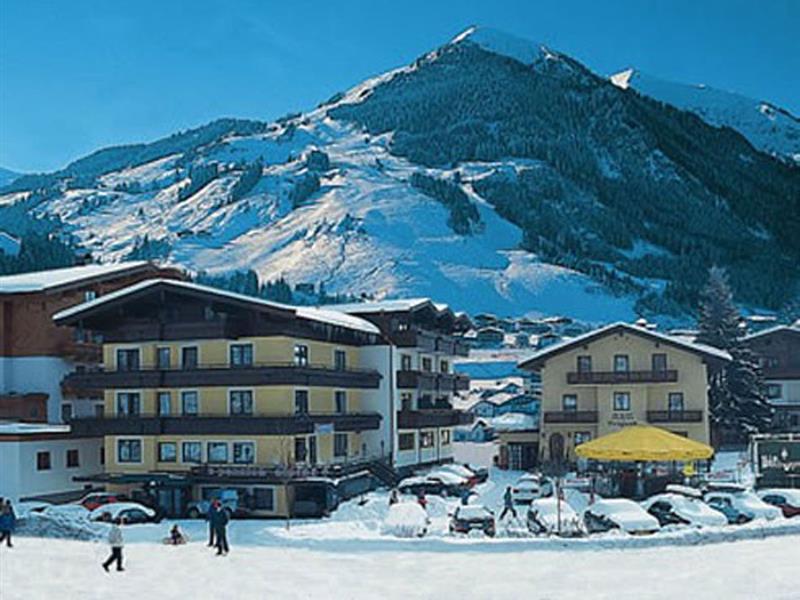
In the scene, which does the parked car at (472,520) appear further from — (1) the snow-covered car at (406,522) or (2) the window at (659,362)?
(2) the window at (659,362)

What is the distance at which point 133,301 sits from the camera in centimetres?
4575

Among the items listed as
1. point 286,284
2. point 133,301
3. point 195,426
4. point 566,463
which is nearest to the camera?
point 195,426

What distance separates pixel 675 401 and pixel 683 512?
2161 centimetres

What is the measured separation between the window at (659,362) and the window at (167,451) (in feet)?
88.1

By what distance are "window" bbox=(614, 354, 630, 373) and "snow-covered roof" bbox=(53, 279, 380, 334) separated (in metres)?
15.0

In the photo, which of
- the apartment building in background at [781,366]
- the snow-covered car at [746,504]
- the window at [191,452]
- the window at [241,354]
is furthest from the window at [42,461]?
the apartment building in background at [781,366]

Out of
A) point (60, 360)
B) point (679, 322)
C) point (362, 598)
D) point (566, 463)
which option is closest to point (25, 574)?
point (362, 598)

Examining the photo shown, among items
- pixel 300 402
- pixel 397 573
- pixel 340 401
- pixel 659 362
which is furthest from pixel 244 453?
pixel 659 362

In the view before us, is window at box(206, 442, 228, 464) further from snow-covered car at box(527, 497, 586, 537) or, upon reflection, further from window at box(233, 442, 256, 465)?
snow-covered car at box(527, 497, 586, 537)

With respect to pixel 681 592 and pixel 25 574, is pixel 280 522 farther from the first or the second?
pixel 681 592

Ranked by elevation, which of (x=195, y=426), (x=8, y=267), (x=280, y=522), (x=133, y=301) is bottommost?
(x=280, y=522)

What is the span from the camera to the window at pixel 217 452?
140 feet

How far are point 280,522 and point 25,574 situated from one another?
45.9 ft

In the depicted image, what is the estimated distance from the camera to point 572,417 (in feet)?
193
